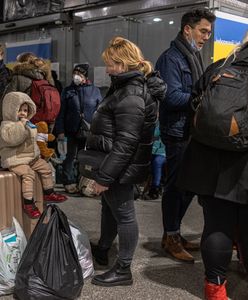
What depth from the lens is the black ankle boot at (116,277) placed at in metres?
2.98

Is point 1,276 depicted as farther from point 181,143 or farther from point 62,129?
point 62,129

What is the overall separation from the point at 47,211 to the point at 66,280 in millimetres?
427

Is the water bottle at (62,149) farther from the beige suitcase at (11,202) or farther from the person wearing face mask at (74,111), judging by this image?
the beige suitcase at (11,202)

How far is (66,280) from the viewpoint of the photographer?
2713mm

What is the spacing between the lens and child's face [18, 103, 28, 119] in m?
3.46

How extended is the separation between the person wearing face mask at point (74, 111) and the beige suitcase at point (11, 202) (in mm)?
2642

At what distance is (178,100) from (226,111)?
3.28 ft

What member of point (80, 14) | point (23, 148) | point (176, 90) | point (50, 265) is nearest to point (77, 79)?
point (80, 14)

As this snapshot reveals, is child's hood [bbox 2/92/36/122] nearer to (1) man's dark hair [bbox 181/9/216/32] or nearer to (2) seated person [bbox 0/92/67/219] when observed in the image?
(2) seated person [bbox 0/92/67/219]

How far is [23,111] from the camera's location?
351 cm

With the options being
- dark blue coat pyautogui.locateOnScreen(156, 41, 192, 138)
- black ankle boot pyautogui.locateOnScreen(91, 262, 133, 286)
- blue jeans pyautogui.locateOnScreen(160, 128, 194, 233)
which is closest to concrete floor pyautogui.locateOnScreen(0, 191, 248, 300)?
black ankle boot pyautogui.locateOnScreen(91, 262, 133, 286)

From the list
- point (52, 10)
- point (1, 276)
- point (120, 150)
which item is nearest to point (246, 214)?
point (120, 150)

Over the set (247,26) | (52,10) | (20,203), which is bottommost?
(20,203)

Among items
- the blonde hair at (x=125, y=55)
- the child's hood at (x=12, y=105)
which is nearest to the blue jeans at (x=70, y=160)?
the child's hood at (x=12, y=105)
